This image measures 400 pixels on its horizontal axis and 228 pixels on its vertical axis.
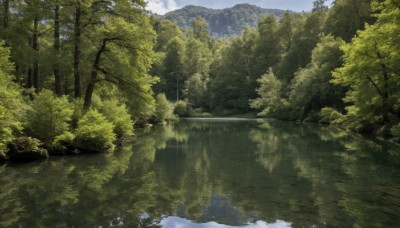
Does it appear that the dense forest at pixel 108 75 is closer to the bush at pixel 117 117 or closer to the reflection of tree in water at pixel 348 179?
the bush at pixel 117 117

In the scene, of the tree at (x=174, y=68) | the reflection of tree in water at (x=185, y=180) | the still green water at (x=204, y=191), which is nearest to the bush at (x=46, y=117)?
the still green water at (x=204, y=191)

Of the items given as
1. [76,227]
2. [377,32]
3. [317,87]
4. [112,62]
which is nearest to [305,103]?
[317,87]

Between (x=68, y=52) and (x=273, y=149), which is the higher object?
(x=68, y=52)

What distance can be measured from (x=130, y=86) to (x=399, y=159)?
1504 cm

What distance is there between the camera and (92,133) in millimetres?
18078

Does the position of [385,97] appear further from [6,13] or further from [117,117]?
[6,13]

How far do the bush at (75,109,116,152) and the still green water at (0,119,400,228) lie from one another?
139cm

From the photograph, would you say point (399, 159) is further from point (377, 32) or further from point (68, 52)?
point (68, 52)

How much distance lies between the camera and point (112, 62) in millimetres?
22656

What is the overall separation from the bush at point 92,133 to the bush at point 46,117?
1032 mm

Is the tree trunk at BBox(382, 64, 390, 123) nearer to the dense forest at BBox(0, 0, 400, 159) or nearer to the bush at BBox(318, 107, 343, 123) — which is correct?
the dense forest at BBox(0, 0, 400, 159)

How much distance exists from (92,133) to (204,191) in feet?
31.1

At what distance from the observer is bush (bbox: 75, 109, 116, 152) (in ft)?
59.1

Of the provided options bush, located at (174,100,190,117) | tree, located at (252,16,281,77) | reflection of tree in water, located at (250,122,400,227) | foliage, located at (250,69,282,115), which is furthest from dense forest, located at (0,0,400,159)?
bush, located at (174,100,190,117)
